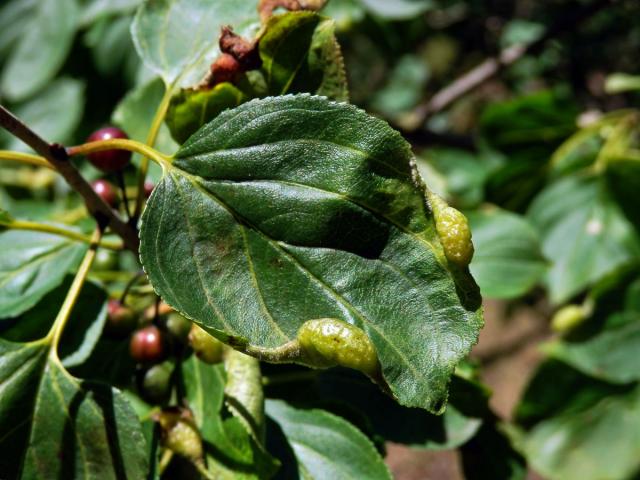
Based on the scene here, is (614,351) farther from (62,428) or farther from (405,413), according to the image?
(62,428)

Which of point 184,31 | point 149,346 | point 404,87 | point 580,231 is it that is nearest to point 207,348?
point 149,346

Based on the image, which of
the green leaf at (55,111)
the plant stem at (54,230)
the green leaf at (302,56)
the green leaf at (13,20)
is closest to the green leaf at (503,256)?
the green leaf at (302,56)

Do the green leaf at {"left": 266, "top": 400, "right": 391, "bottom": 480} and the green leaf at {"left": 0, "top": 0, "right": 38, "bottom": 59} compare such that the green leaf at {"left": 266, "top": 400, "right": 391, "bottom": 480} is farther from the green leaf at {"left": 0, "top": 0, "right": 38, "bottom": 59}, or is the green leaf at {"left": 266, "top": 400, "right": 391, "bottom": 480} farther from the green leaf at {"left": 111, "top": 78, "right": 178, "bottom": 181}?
the green leaf at {"left": 0, "top": 0, "right": 38, "bottom": 59}

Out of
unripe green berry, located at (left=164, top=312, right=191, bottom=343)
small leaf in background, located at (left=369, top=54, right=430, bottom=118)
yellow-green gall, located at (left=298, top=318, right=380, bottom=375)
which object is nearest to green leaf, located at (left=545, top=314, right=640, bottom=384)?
unripe green berry, located at (left=164, top=312, right=191, bottom=343)

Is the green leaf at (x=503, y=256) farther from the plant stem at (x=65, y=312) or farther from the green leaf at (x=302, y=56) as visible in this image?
the plant stem at (x=65, y=312)

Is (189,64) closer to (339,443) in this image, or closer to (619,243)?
(339,443)

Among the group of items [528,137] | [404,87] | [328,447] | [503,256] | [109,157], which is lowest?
[404,87]

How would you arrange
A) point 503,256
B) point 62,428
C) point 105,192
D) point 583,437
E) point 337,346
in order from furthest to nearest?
point 583,437 < point 503,256 < point 105,192 < point 62,428 < point 337,346
